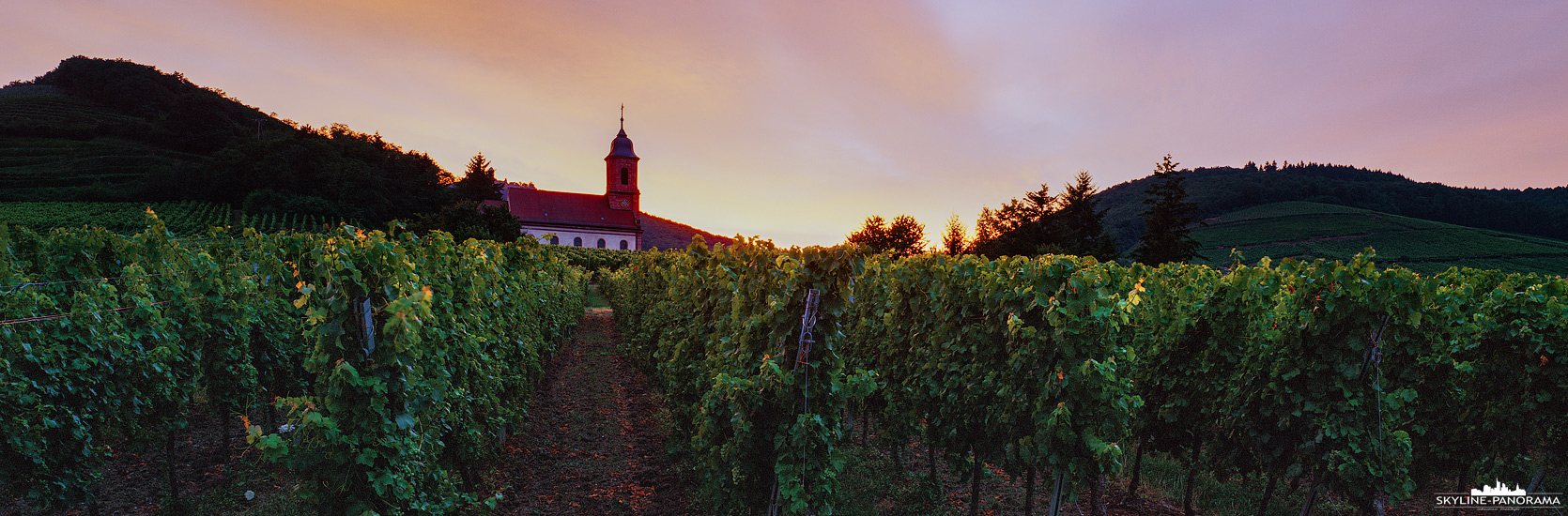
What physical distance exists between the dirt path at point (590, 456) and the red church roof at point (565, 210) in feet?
205

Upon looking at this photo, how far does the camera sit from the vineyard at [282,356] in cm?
→ 359

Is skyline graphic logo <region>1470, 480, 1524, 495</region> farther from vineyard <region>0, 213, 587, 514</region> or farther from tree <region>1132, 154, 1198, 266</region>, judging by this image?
tree <region>1132, 154, 1198, 266</region>

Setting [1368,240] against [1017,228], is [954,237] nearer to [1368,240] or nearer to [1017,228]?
[1017,228]

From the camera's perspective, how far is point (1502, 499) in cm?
606

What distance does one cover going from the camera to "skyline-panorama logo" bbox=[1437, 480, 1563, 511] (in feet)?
19.3

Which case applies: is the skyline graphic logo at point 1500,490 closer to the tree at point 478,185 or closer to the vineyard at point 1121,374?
the vineyard at point 1121,374

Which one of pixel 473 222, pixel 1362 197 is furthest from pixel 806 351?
pixel 1362 197

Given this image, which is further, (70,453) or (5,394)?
(70,453)

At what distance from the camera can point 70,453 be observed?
4.91 m

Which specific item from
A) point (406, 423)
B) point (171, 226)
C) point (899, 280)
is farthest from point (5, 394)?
point (171, 226)

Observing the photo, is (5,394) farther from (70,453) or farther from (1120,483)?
(1120,483)

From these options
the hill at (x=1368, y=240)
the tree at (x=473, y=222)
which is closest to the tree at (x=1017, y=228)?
the hill at (x=1368, y=240)

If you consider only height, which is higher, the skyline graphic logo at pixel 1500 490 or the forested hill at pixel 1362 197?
the forested hill at pixel 1362 197

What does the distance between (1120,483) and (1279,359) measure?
237cm
